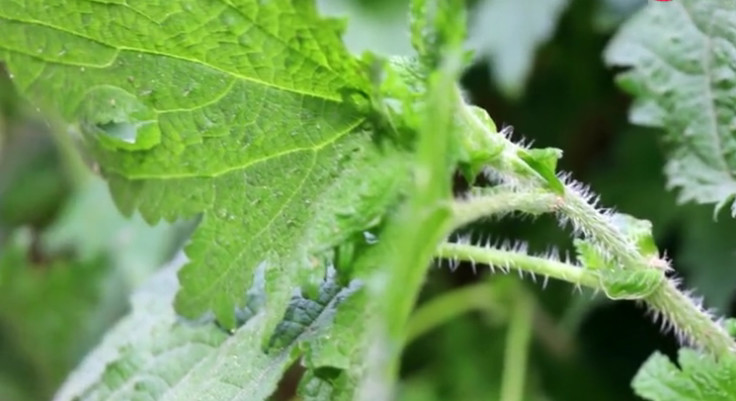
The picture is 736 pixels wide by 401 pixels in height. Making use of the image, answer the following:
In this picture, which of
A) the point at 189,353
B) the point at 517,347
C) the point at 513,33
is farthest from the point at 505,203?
the point at 513,33

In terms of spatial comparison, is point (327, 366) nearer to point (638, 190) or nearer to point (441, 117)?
point (441, 117)

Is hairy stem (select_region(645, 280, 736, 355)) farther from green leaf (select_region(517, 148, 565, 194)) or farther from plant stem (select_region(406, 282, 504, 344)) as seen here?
plant stem (select_region(406, 282, 504, 344))

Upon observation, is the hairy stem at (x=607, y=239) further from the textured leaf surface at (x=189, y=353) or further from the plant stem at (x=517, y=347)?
the plant stem at (x=517, y=347)

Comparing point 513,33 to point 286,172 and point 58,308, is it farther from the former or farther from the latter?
point 58,308

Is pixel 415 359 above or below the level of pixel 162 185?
above

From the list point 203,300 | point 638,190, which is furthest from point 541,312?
point 203,300

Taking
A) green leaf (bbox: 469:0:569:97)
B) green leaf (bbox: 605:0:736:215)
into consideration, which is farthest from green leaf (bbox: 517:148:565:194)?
green leaf (bbox: 469:0:569:97)
